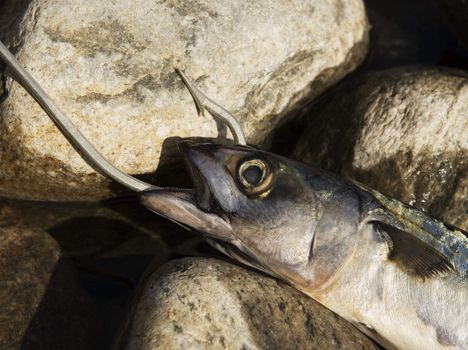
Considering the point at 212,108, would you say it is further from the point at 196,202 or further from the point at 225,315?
the point at 225,315

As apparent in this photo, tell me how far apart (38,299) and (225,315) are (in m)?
1.36

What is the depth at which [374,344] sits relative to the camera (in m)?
4.12

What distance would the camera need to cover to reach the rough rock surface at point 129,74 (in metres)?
4.19

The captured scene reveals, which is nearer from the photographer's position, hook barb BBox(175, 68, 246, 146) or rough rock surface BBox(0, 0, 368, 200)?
rough rock surface BBox(0, 0, 368, 200)

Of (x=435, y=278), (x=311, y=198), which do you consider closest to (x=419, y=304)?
(x=435, y=278)

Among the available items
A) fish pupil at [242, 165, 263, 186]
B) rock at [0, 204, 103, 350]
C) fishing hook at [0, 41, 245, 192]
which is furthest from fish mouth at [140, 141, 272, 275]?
rock at [0, 204, 103, 350]

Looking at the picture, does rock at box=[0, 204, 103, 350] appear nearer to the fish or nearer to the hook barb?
the fish

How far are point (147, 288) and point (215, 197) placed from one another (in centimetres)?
69

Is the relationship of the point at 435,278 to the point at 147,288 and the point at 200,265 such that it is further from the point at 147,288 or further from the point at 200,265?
the point at 147,288

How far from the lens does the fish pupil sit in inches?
143

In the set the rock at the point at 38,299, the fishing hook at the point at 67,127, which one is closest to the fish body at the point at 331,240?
the fishing hook at the point at 67,127

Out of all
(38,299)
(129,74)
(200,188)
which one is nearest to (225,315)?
(200,188)

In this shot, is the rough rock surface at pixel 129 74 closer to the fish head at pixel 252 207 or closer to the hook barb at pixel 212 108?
the hook barb at pixel 212 108

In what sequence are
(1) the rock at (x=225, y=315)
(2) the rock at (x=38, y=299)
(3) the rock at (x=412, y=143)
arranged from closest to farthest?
(1) the rock at (x=225, y=315) < (2) the rock at (x=38, y=299) < (3) the rock at (x=412, y=143)
